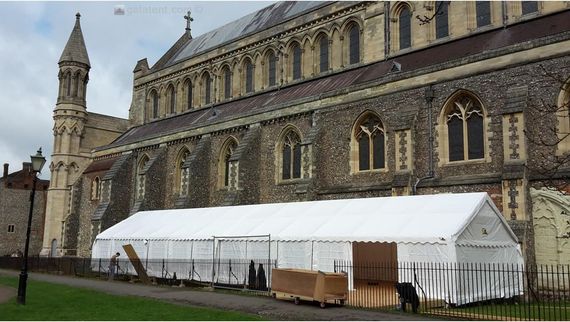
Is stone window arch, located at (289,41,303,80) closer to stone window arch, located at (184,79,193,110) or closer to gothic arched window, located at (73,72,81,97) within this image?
stone window arch, located at (184,79,193,110)

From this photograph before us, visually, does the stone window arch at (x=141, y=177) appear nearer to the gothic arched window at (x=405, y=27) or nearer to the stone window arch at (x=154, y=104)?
the stone window arch at (x=154, y=104)

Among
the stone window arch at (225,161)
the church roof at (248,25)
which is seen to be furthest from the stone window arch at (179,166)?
the church roof at (248,25)

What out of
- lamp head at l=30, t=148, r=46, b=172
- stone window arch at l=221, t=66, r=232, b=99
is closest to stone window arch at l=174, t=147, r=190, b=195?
stone window arch at l=221, t=66, r=232, b=99

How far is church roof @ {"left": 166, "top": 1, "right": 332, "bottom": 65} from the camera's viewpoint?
3162 centimetres

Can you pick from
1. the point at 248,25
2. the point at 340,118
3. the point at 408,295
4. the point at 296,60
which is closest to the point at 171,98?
the point at 248,25

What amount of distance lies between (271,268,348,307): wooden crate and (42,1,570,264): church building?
5615 mm

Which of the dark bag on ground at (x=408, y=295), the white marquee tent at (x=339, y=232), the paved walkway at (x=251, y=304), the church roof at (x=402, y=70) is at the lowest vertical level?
the paved walkway at (x=251, y=304)

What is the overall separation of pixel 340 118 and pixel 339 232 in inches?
284

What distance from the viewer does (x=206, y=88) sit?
116ft

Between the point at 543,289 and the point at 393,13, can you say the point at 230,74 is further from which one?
the point at 543,289

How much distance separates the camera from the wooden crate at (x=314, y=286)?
13.1 m

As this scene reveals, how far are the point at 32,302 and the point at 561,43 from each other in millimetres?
16716

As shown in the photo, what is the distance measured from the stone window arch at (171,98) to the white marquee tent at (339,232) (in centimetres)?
1625

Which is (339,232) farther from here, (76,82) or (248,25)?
(76,82)
